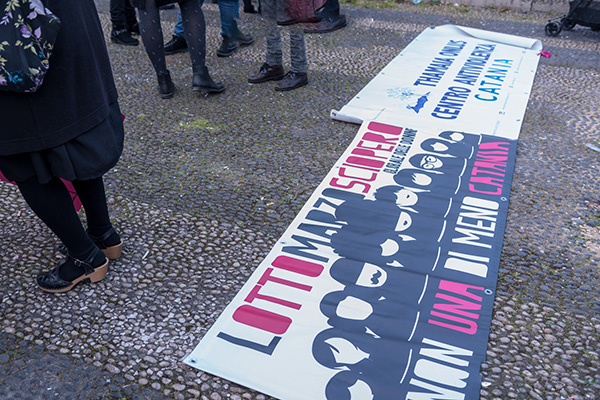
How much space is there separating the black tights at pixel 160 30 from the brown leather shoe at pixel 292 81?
728 mm

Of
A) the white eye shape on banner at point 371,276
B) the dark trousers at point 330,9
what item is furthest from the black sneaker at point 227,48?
the white eye shape on banner at point 371,276

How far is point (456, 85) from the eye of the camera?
4660mm

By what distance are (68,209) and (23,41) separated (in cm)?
73

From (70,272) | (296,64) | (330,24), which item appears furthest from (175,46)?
(70,272)

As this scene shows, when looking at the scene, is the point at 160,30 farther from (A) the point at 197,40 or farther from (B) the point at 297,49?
(B) the point at 297,49

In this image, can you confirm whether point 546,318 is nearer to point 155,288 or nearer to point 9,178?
point 155,288

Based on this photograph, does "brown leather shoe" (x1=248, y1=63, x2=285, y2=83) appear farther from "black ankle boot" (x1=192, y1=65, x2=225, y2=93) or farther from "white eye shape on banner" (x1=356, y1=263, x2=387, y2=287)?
"white eye shape on banner" (x1=356, y1=263, x2=387, y2=287)

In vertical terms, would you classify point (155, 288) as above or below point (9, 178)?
below

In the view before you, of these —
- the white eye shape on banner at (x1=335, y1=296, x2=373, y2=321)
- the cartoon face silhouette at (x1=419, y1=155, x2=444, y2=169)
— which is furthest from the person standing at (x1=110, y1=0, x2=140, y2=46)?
the white eye shape on banner at (x1=335, y1=296, x2=373, y2=321)

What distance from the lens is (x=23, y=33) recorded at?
171 centimetres

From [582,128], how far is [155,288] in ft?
11.2

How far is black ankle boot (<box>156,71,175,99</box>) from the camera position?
169 inches

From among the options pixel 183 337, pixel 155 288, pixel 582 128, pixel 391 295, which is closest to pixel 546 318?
pixel 391 295

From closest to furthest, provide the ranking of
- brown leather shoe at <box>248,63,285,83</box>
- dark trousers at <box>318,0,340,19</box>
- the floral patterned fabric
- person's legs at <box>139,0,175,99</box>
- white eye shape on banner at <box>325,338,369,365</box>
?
the floral patterned fabric, white eye shape on banner at <box>325,338,369,365</box>, person's legs at <box>139,0,175,99</box>, brown leather shoe at <box>248,63,285,83</box>, dark trousers at <box>318,0,340,19</box>
